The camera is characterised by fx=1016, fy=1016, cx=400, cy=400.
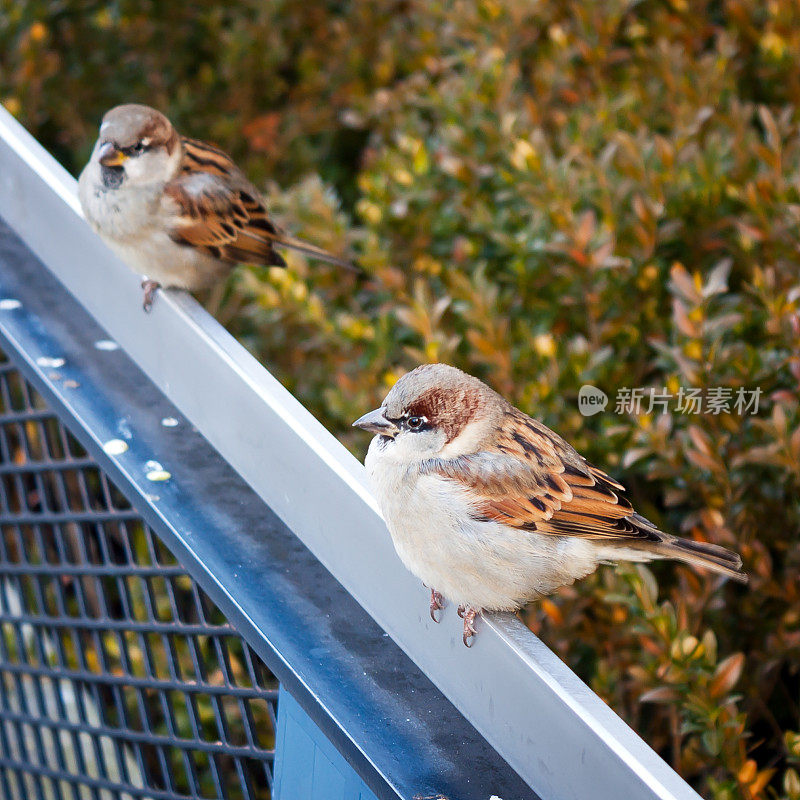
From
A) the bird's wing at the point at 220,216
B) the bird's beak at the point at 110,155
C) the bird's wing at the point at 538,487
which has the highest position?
the bird's beak at the point at 110,155

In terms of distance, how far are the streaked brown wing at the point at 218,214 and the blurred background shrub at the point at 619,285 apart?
93 mm

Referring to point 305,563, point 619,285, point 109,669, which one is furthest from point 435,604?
point 619,285

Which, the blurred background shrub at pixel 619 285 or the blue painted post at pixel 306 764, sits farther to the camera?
the blurred background shrub at pixel 619 285

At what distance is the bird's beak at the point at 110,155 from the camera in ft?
7.24

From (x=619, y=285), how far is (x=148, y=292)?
0.98 metres

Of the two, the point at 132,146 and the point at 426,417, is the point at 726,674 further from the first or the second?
the point at 132,146

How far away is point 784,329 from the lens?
1761mm

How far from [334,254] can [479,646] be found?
1.56 metres

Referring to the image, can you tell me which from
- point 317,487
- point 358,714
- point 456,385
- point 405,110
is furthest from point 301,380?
point 358,714

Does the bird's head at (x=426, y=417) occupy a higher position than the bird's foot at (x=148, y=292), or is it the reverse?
the bird's foot at (x=148, y=292)

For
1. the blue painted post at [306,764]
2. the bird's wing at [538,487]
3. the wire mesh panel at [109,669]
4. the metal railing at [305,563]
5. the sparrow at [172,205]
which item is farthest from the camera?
the sparrow at [172,205]

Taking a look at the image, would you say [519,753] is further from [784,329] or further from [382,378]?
[382,378]

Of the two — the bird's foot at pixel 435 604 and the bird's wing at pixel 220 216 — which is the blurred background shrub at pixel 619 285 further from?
the bird's foot at pixel 435 604

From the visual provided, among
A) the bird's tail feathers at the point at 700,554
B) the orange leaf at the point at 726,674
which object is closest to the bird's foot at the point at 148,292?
the bird's tail feathers at the point at 700,554
